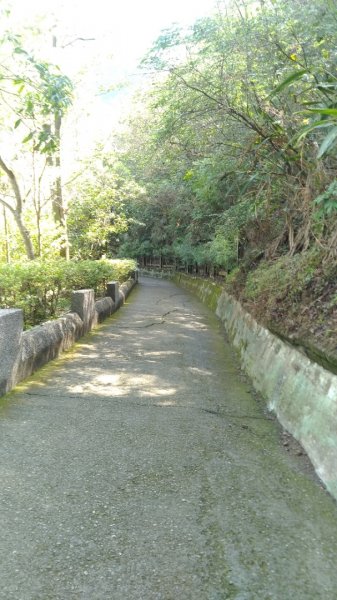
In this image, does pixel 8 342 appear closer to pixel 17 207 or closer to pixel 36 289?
pixel 36 289

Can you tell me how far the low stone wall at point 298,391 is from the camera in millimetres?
3336

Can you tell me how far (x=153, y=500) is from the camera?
2.97 m

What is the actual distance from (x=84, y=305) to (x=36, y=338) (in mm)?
2271

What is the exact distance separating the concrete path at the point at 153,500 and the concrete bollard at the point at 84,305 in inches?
93.4

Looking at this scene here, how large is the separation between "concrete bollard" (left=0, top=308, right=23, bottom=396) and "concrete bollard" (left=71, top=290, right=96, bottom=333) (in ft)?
9.31

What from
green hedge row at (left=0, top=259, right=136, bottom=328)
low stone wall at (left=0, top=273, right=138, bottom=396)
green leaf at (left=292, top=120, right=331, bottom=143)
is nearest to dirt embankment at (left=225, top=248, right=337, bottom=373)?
green leaf at (left=292, top=120, right=331, bottom=143)

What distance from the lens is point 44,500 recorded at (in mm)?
2881

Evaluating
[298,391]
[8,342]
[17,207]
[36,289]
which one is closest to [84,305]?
[36,289]

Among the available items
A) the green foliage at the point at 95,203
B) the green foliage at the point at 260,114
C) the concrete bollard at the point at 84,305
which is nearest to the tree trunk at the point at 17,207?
the green foliage at the point at 260,114

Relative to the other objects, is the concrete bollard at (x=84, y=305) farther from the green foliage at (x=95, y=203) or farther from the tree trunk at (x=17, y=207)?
the green foliage at (x=95, y=203)

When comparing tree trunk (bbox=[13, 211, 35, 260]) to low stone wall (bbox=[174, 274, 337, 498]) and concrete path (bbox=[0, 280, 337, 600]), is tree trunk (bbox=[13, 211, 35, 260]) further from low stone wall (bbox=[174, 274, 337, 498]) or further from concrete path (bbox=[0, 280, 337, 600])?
concrete path (bbox=[0, 280, 337, 600])

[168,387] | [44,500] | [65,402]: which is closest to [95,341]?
[168,387]

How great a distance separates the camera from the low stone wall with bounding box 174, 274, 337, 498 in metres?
3.34

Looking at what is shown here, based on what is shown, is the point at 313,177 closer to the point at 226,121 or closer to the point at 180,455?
the point at 226,121
